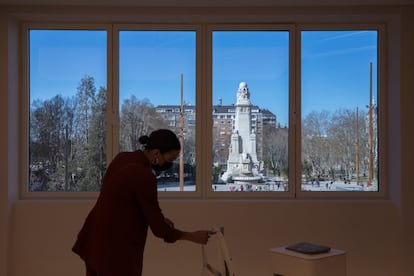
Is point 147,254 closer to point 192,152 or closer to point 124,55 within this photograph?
point 192,152

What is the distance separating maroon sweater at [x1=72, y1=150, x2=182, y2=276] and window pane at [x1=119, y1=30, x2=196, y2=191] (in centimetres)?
214

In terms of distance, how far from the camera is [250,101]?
4.54m

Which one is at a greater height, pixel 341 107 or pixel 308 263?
pixel 341 107

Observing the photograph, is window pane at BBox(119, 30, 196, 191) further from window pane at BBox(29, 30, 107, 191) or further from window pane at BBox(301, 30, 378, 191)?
window pane at BBox(301, 30, 378, 191)

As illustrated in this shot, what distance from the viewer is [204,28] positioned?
14.8 feet

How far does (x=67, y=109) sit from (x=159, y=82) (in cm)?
94

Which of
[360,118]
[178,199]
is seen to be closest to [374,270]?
[360,118]

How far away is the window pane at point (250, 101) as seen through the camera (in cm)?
452

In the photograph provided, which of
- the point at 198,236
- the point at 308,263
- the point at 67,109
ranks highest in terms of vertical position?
the point at 67,109

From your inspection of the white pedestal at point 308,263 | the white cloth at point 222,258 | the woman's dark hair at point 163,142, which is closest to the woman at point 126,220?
the woman's dark hair at point 163,142

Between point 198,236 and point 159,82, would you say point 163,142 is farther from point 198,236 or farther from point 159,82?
point 159,82

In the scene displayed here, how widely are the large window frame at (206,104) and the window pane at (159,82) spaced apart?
66mm

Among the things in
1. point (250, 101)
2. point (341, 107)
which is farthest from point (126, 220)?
point (341, 107)

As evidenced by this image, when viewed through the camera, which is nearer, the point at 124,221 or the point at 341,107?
the point at 124,221
